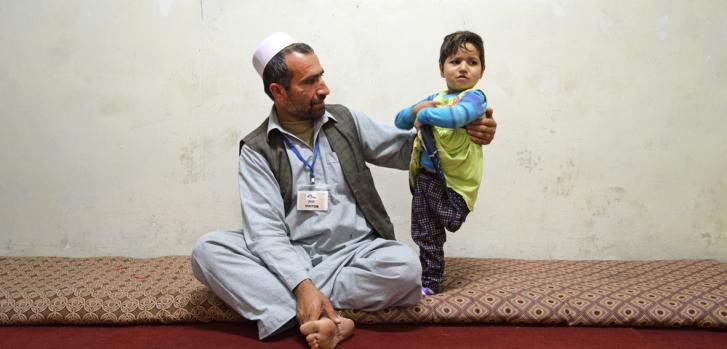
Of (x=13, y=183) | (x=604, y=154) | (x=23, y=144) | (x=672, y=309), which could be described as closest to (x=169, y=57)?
(x=23, y=144)

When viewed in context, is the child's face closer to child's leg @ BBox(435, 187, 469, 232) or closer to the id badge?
child's leg @ BBox(435, 187, 469, 232)

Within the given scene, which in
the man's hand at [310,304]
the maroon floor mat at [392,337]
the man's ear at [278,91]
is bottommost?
the maroon floor mat at [392,337]

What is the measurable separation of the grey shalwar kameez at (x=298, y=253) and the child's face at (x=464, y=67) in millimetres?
391

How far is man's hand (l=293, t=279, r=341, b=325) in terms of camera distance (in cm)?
169

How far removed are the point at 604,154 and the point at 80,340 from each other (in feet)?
8.50

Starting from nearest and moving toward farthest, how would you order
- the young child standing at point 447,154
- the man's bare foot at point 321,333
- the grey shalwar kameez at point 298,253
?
1. the man's bare foot at point 321,333
2. the grey shalwar kameez at point 298,253
3. the young child standing at point 447,154

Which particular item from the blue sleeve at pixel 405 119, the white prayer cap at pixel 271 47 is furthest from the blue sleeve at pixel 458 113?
the white prayer cap at pixel 271 47

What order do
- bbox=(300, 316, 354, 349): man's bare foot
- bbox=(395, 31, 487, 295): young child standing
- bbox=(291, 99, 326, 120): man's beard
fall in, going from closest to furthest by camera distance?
bbox=(300, 316, 354, 349): man's bare foot
bbox=(395, 31, 487, 295): young child standing
bbox=(291, 99, 326, 120): man's beard

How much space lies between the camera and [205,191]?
2.93 m

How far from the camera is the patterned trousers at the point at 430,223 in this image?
2.02 metres

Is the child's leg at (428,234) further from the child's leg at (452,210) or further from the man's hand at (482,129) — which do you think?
the man's hand at (482,129)

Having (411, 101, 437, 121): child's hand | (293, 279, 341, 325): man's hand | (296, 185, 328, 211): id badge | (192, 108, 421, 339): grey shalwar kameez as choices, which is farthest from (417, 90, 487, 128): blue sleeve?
(293, 279, 341, 325): man's hand

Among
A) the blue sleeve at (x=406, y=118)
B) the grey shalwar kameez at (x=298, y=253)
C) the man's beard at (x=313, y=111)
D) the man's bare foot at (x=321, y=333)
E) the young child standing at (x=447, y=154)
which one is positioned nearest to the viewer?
the man's bare foot at (x=321, y=333)

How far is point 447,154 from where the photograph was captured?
1970 mm
